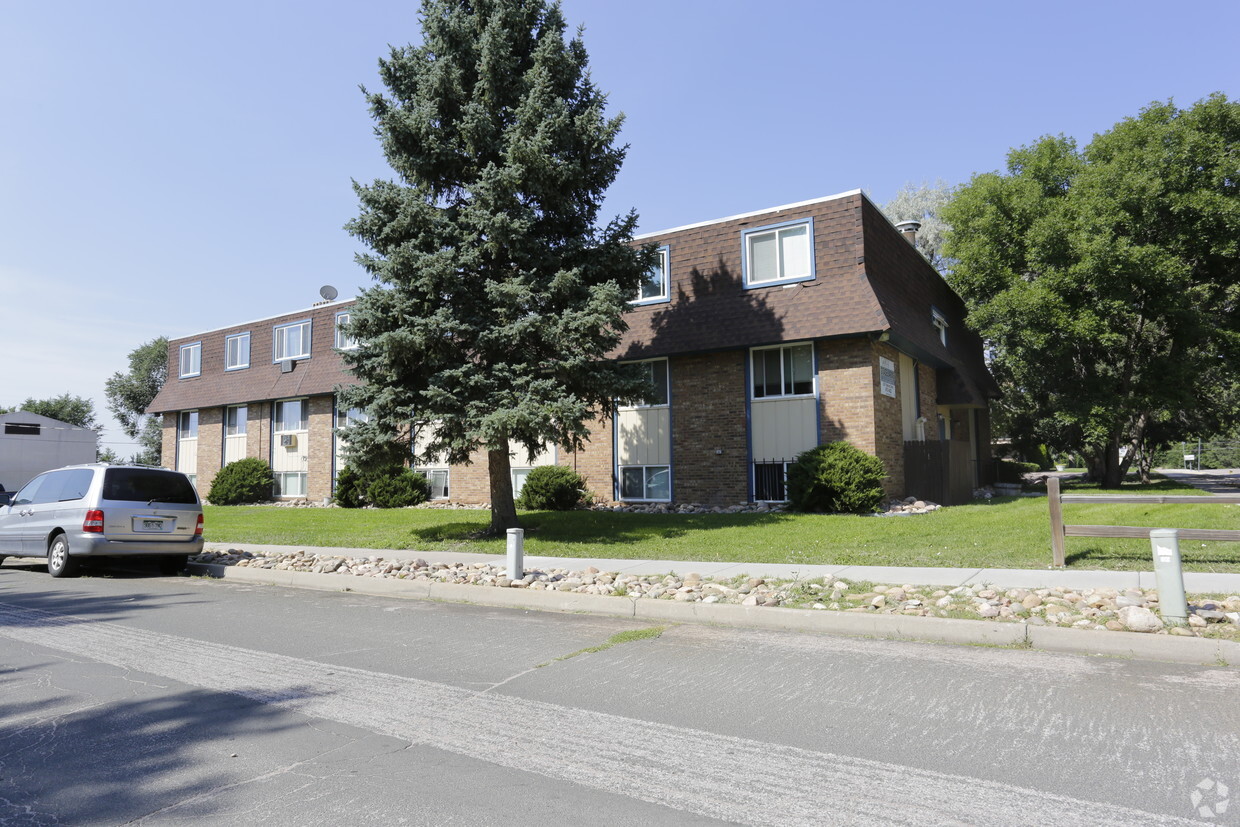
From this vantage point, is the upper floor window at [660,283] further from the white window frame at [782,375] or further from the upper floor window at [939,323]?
the upper floor window at [939,323]

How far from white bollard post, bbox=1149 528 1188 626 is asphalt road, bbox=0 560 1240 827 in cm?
75

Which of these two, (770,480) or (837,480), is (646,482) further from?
(837,480)

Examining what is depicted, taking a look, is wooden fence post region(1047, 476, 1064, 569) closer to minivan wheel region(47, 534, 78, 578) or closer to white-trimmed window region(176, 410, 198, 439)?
minivan wheel region(47, 534, 78, 578)

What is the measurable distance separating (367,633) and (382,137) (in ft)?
33.4

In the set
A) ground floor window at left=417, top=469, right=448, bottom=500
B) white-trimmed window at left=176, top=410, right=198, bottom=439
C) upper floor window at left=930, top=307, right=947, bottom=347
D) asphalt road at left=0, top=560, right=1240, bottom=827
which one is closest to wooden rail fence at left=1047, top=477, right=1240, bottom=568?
asphalt road at left=0, top=560, right=1240, bottom=827

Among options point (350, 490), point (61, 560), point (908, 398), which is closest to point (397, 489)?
point (350, 490)

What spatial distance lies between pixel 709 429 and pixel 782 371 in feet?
7.32

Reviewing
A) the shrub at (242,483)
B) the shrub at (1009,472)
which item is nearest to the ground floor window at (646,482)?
the shrub at (242,483)

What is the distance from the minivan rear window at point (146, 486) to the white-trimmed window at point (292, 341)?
52.9 ft

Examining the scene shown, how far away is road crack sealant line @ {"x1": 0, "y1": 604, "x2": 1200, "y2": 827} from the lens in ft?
11.1

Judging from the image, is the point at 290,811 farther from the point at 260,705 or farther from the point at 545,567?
the point at 545,567

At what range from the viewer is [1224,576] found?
806cm

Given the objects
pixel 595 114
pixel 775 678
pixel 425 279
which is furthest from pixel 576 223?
pixel 775 678

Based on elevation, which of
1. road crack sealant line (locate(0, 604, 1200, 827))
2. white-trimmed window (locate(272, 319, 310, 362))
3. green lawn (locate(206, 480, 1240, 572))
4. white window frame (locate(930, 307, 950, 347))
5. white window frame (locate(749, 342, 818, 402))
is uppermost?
white-trimmed window (locate(272, 319, 310, 362))
